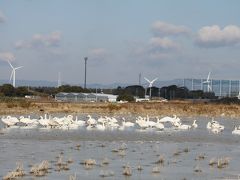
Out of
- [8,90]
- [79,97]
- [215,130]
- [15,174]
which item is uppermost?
[8,90]

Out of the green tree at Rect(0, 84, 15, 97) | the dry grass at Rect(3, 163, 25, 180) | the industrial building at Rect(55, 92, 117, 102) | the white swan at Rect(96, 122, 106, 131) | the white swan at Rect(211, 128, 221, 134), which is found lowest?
the dry grass at Rect(3, 163, 25, 180)

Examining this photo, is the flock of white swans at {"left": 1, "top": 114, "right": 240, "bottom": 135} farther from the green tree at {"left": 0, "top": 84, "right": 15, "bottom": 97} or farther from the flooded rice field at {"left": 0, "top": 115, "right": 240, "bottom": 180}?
the green tree at {"left": 0, "top": 84, "right": 15, "bottom": 97}

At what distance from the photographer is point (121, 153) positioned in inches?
883

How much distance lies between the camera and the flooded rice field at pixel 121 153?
57.2 feet

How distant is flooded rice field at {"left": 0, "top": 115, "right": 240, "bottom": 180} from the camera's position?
57.2ft

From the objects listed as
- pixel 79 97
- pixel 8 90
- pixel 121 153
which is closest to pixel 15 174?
pixel 121 153

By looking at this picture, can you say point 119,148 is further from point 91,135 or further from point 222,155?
point 91,135

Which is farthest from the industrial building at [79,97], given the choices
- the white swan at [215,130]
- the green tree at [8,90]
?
the white swan at [215,130]

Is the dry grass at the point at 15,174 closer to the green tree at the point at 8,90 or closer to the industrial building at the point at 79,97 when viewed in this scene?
the industrial building at the point at 79,97

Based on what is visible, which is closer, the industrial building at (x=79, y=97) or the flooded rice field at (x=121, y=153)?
the flooded rice field at (x=121, y=153)

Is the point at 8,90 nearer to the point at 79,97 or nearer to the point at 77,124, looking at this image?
the point at 79,97

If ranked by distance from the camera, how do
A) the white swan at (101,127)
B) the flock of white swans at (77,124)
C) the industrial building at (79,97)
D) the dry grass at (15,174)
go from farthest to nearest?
the industrial building at (79,97)
the flock of white swans at (77,124)
the white swan at (101,127)
the dry grass at (15,174)

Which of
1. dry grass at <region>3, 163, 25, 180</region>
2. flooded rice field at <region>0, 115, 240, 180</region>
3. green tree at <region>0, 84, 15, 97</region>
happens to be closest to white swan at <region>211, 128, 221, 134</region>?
flooded rice field at <region>0, 115, 240, 180</region>

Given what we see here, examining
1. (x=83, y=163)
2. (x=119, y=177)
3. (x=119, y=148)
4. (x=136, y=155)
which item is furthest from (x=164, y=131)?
(x=119, y=177)
